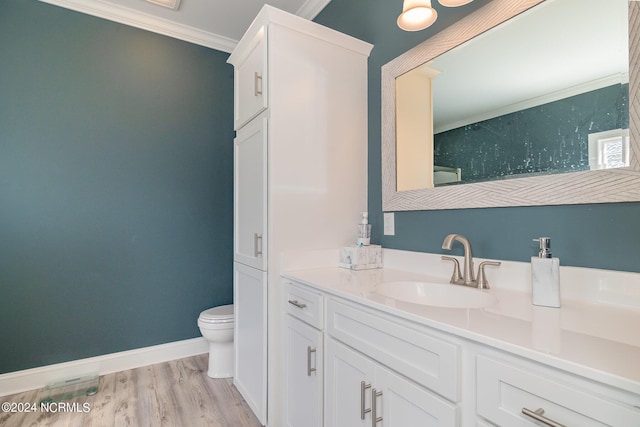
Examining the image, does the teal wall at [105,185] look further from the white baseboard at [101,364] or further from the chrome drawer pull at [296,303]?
the chrome drawer pull at [296,303]

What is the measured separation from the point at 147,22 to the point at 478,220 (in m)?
2.73

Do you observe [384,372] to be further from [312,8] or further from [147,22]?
[147,22]

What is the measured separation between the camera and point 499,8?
1221 millimetres

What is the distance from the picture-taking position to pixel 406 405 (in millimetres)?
899

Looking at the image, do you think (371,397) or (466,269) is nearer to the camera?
(371,397)

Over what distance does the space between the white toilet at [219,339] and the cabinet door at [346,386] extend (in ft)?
3.81

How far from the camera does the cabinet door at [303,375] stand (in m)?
1.30

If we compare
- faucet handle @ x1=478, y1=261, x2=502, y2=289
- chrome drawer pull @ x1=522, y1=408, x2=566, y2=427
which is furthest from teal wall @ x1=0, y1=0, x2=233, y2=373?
chrome drawer pull @ x1=522, y1=408, x2=566, y2=427

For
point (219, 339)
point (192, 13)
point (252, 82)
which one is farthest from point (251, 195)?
point (192, 13)

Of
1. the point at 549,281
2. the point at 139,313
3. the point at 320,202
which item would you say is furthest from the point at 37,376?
the point at 549,281

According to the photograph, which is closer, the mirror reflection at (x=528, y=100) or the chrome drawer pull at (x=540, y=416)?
the chrome drawer pull at (x=540, y=416)

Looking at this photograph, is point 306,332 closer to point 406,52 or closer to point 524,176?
point 524,176

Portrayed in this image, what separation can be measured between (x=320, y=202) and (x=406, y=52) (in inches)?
35.1

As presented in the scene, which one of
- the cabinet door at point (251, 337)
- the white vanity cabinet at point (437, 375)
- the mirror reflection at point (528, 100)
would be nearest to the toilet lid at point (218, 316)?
the cabinet door at point (251, 337)
